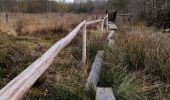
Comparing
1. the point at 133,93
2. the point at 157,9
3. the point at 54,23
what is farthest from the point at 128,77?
the point at 157,9

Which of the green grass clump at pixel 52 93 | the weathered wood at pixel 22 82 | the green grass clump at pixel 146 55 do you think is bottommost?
the green grass clump at pixel 52 93

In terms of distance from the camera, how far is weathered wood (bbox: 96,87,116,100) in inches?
157

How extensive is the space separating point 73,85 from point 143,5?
20813mm

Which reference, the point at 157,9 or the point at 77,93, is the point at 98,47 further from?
the point at 157,9

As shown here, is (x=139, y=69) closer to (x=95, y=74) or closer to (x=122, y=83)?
(x=95, y=74)

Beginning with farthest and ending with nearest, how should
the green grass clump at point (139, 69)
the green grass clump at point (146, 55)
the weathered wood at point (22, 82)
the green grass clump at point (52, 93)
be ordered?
the green grass clump at point (146, 55), the green grass clump at point (139, 69), the green grass clump at point (52, 93), the weathered wood at point (22, 82)

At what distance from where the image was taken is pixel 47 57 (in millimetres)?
2914

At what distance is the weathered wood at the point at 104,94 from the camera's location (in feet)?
13.1

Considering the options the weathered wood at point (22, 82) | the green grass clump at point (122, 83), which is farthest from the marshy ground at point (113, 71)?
the weathered wood at point (22, 82)

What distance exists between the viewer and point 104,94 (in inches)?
163

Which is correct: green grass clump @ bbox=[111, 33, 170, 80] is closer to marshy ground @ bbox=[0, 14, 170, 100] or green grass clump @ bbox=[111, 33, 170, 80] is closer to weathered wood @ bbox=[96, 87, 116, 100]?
marshy ground @ bbox=[0, 14, 170, 100]

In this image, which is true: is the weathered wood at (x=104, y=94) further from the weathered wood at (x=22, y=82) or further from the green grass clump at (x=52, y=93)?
the weathered wood at (x=22, y=82)

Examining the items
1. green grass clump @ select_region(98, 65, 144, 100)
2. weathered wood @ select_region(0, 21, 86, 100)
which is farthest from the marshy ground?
weathered wood @ select_region(0, 21, 86, 100)

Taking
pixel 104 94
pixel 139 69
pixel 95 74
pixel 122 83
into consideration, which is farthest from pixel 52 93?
pixel 139 69
